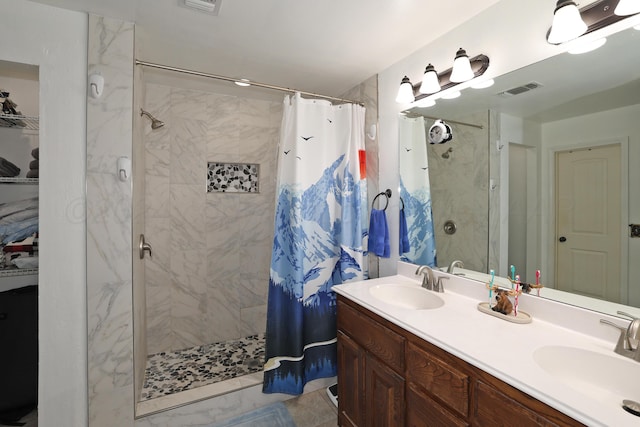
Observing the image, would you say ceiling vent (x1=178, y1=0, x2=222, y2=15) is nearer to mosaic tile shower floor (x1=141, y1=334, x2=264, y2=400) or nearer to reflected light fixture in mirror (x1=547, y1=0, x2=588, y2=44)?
reflected light fixture in mirror (x1=547, y1=0, x2=588, y2=44)

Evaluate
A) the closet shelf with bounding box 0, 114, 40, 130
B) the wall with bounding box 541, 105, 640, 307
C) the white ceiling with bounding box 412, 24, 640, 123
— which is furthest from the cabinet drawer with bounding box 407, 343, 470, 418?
the closet shelf with bounding box 0, 114, 40, 130

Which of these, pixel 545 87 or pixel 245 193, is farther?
pixel 245 193

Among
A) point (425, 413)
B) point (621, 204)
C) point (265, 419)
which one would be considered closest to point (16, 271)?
point (265, 419)

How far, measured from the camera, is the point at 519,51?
4.54ft

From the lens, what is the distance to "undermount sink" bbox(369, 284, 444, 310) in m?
1.67

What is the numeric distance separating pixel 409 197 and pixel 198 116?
2.03 m

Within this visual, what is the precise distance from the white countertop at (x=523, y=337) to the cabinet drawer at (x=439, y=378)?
77 millimetres

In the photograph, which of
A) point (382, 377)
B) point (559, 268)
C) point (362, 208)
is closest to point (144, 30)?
point (362, 208)

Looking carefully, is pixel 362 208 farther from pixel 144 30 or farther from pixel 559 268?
pixel 144 30

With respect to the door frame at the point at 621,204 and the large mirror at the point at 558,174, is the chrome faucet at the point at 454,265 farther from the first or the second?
the door frame at the point at 621,204

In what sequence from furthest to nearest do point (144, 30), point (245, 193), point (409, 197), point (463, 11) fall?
point (245, 193) < point (409, 197) < point (144, 30) < point (463, 11)

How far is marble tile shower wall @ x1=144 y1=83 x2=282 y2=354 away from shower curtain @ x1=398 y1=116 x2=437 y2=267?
1437mm

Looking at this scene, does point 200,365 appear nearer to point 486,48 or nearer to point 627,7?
point 486,48

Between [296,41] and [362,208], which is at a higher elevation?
[296,41]
